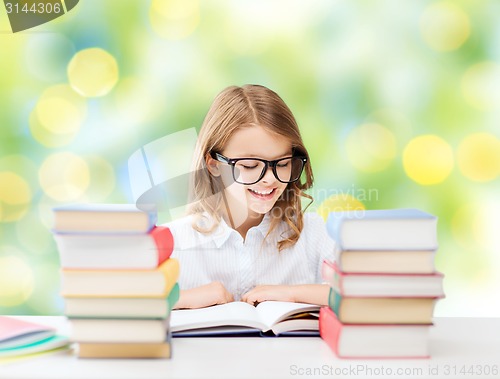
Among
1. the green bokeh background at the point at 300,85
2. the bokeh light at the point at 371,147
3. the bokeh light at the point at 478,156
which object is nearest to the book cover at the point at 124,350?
the green bokeh background at the point at 300,85

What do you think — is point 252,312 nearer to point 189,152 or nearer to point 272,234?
point 272,234

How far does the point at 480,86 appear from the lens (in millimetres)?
2924

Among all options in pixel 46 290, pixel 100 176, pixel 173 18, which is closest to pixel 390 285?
pixel 100 176

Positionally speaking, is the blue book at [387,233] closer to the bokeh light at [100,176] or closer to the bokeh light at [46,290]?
the bokeh light at [100,176]

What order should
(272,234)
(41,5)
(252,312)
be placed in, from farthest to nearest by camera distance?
(41,5) → (272,234) → (252,312)

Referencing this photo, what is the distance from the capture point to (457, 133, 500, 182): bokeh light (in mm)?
2936

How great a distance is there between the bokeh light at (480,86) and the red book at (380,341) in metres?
1.99

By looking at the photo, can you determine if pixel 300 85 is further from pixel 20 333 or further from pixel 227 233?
pixel 20 333

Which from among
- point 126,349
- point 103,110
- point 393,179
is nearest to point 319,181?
point 393,179

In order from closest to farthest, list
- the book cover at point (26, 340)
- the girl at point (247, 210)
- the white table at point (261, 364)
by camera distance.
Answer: the white table at point (261, 364) < the book cover at point (26, 340) < the girl at point (247, 210)

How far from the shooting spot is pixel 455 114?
115 inches

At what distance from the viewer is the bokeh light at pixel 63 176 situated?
292 centimetres

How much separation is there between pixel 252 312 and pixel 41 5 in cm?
214

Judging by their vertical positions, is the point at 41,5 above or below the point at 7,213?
above
